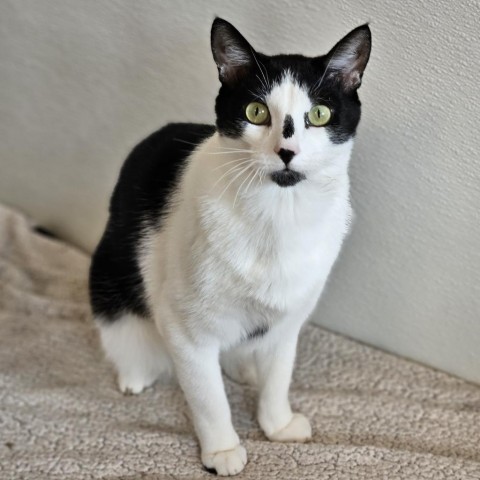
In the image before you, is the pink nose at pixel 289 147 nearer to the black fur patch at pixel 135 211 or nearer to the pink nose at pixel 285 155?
the pink nose at pixel 285 155

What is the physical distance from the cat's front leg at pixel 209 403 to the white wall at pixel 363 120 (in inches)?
15.9

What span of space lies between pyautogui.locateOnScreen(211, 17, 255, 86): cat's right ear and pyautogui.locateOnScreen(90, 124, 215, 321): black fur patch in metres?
0.16

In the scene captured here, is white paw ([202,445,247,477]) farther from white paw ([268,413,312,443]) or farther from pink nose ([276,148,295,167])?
pink nose ([276,148,295,167])

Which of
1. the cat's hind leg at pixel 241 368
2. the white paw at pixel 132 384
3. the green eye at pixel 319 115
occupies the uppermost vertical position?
the green eye at pixel 319 115

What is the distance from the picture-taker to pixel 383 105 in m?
1.05

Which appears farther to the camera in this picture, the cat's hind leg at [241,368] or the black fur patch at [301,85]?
the cat's hind leg at [241,368]

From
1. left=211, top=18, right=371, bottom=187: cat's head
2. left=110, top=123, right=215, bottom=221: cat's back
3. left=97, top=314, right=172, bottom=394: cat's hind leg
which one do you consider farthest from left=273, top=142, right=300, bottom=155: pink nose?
left=97, top=314, right=172, bottom=394: cat's hind leg

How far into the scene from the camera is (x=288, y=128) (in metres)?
0.74

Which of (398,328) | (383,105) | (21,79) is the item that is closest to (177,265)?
(383,105)

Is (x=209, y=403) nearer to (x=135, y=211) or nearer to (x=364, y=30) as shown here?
(x=135, y=211)

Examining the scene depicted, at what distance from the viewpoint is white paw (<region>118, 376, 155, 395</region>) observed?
46.8 inches

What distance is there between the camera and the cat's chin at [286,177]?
75 centimetres

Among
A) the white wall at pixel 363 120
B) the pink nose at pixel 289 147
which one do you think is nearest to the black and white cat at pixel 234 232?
the pink nose at pixel 289 147

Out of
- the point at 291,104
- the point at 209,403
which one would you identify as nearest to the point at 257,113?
the point at 291,104
